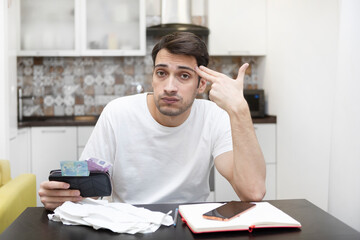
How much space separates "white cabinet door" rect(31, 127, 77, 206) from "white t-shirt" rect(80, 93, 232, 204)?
79.7 inches

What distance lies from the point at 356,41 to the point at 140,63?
2.94 meters

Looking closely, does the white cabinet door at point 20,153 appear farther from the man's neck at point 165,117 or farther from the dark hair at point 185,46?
the dark hair at point 185,46

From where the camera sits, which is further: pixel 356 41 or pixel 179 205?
pixel 356 41

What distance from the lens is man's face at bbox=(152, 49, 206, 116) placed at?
5.15 feet

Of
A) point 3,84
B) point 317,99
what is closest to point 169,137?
point 317,99

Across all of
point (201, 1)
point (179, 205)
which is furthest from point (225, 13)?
point (179, 205)

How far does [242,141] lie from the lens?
4.71 ft

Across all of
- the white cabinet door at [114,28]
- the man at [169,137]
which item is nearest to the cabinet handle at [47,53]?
the white cabinet door at [114,28]

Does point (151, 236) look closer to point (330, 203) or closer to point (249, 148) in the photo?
point (249, 148)

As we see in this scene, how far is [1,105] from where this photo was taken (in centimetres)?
286

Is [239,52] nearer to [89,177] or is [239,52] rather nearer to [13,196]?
[13,196]

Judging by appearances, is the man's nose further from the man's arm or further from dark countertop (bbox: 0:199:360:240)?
dark countertop (bbox: 0:199:360:240)

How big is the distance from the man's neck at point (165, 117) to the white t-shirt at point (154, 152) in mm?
19

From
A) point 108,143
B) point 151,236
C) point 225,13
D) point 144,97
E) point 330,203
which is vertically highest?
point 225,13
